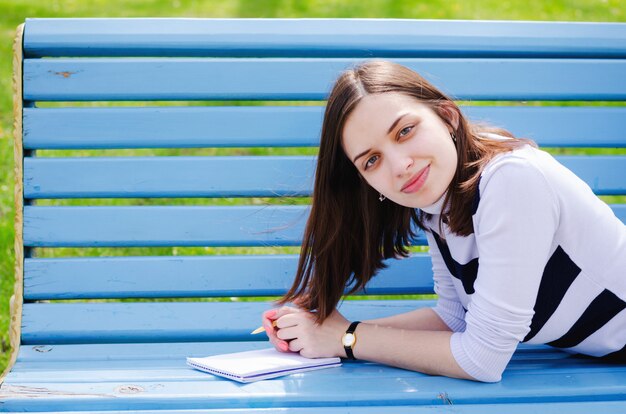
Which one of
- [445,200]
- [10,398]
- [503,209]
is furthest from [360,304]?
[10,398]

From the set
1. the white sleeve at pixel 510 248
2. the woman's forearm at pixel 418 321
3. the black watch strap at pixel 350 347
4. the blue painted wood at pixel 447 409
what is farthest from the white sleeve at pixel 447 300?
the blue painted wood at pixel 447 409

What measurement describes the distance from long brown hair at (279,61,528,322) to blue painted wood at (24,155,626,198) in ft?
1.21

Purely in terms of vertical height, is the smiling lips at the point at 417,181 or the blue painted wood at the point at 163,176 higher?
the blue painted wood at the point at 163,176

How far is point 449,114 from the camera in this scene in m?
2.30

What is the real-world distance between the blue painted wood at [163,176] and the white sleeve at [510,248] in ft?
3.13

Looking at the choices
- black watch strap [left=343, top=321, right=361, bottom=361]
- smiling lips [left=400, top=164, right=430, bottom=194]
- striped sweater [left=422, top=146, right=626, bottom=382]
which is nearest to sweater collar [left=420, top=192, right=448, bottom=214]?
striped sweater [left=422, top=146, right=626, bottom=382]

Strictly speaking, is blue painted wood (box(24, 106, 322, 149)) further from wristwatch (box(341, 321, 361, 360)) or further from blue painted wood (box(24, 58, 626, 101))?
wristwatch (box(341, 321, 361, 360))

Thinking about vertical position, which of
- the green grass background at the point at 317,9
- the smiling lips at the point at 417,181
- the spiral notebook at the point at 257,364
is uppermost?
the green grass background at the point at 317,9

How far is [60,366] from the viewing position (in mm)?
2506

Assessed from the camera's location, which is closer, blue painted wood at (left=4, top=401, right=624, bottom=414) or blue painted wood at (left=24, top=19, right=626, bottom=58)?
blue painted wood at (left=4, top=401, right=624, bottom=414)

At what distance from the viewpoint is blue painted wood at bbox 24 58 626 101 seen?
2938mm

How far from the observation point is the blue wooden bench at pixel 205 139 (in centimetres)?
285

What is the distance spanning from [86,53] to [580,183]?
172cm

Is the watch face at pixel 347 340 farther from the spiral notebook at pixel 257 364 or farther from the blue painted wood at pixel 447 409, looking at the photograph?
the blue painted wood at pixel 447 409
